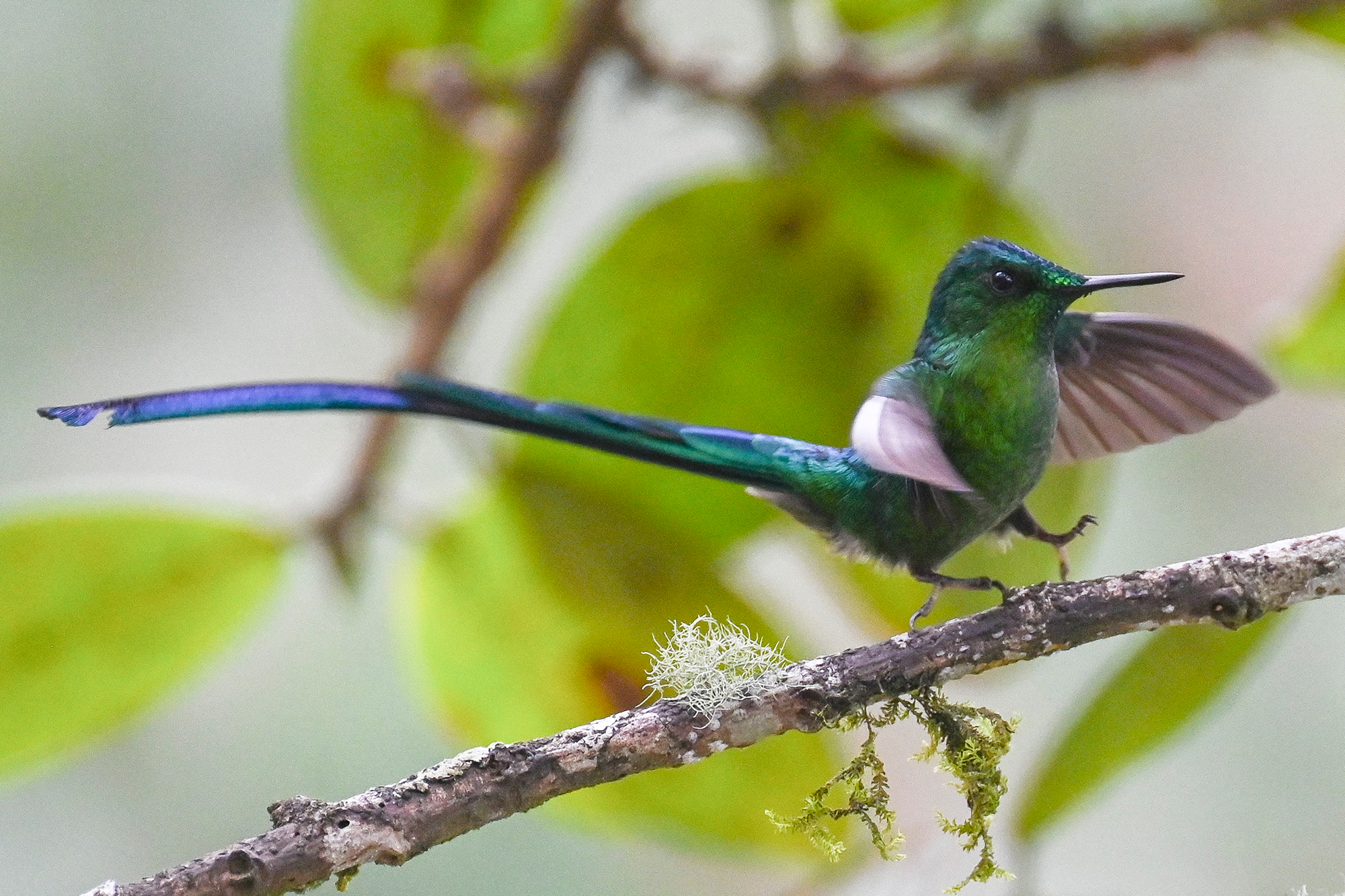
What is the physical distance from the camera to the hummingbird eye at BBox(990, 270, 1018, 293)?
0.70 meters

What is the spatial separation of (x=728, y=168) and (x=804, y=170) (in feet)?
0.25

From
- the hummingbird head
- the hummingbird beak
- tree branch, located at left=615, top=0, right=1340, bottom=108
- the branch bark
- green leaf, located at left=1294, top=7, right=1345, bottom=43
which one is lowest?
the branch bark

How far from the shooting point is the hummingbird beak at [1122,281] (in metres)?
0.64

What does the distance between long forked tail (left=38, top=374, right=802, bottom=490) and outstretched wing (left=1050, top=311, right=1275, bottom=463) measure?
227 mm

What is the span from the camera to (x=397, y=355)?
123cm

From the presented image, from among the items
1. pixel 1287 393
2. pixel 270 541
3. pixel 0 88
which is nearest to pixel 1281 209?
pixel 1287 393

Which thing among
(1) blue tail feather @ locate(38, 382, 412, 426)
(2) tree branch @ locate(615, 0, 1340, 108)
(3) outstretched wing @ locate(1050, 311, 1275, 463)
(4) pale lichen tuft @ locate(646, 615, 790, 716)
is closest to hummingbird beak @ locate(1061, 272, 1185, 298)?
(3) outstretched wing @ locate(1050, 311, 1275, 463)

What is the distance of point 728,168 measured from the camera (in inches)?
44.7

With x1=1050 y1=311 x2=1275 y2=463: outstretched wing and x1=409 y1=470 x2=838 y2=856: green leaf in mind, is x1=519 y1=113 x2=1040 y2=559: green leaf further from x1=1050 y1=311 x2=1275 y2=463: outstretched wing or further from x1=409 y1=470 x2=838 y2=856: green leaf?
x1=1050 y1=311 x2=1275 y2=463: outstretched wing

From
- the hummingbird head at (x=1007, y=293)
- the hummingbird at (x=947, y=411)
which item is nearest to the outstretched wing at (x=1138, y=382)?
the hummingbird at (x=947, y=411)

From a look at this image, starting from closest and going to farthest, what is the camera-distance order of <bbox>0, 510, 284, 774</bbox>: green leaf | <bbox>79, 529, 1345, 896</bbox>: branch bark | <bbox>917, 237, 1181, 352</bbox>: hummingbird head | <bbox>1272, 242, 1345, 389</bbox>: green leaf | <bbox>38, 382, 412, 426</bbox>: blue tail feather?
<bbox>79, 529, 1345, 896</bbox>: branch bark < <bbox>38, 382, 412, 426</bbox>: blue tail feather < <bbox>917, 237, 1181, 352</bbox>: hummingbird head < <bbox>1272, 242, 1345, 389</bbox>: green leaf < <bbox>0, 510, 284, 774</bbox>: green leaf

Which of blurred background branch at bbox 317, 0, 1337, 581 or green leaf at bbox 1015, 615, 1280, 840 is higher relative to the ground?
blurred background branch at bbox 317, 0, 1337, 581

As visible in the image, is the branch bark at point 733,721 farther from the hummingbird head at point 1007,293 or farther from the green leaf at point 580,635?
the green leaf at point 580,635

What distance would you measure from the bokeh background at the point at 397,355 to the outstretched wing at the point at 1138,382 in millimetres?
394
